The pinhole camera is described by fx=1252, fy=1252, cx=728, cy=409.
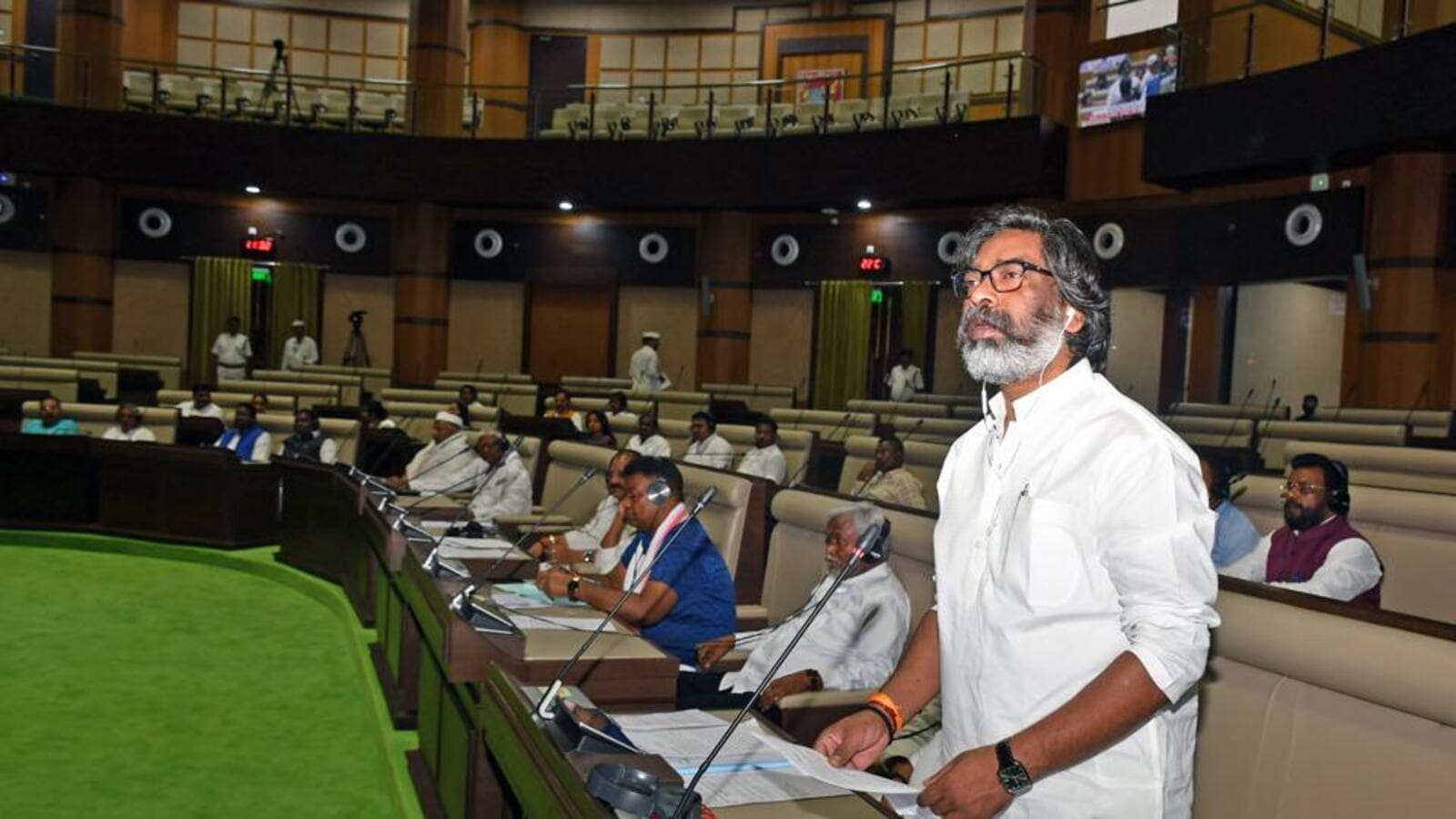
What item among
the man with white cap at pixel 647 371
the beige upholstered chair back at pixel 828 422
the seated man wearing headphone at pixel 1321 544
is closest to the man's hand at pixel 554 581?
the seated man wearing headphone at pixel 1321 544

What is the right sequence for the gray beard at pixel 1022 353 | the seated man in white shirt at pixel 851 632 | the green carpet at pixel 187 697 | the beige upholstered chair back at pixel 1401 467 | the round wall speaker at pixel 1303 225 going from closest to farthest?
the gray beard at pixel 1022 353, the seated man in white shirt at pixel 851 632, the green carpet at pixel 187 697, the beige upholstered chair back at pixel 1401 467, the round wall speaker at pixel 1303 225

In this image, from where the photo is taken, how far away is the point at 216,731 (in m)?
4.38

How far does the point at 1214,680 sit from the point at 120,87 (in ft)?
51.5

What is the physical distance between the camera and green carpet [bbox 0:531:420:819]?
375 centimetres

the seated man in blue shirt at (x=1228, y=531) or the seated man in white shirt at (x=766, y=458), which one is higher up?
the seated man in blue shirt at (x=1228, y=531)

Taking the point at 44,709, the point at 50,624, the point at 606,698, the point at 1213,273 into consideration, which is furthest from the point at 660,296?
the point at 606,698

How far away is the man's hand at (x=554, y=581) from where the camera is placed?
3.89m

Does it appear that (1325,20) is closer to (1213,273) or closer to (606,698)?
(1213,273)

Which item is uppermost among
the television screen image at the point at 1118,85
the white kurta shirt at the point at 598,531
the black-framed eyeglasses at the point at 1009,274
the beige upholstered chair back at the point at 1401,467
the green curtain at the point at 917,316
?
the television screen image at the point at 1118,85

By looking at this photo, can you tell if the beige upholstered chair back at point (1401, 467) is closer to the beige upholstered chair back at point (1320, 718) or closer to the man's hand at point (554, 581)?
the man's hand at point (554, 581)

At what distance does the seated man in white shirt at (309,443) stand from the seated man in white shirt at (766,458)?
9.26 ft

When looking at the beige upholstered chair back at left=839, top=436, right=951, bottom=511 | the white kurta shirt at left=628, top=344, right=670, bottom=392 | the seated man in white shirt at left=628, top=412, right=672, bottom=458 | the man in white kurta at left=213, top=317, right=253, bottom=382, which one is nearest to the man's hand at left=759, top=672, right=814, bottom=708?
the beige upholstered chair back at left=839, top=436, right=951, bottom=511

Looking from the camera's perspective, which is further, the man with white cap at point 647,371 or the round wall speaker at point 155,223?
the round wall speaker at point 155,223

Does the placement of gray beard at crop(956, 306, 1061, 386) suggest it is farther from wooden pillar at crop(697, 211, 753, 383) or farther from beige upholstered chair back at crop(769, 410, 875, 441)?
wooden pillar at crop(697, 211, 753, 383)
